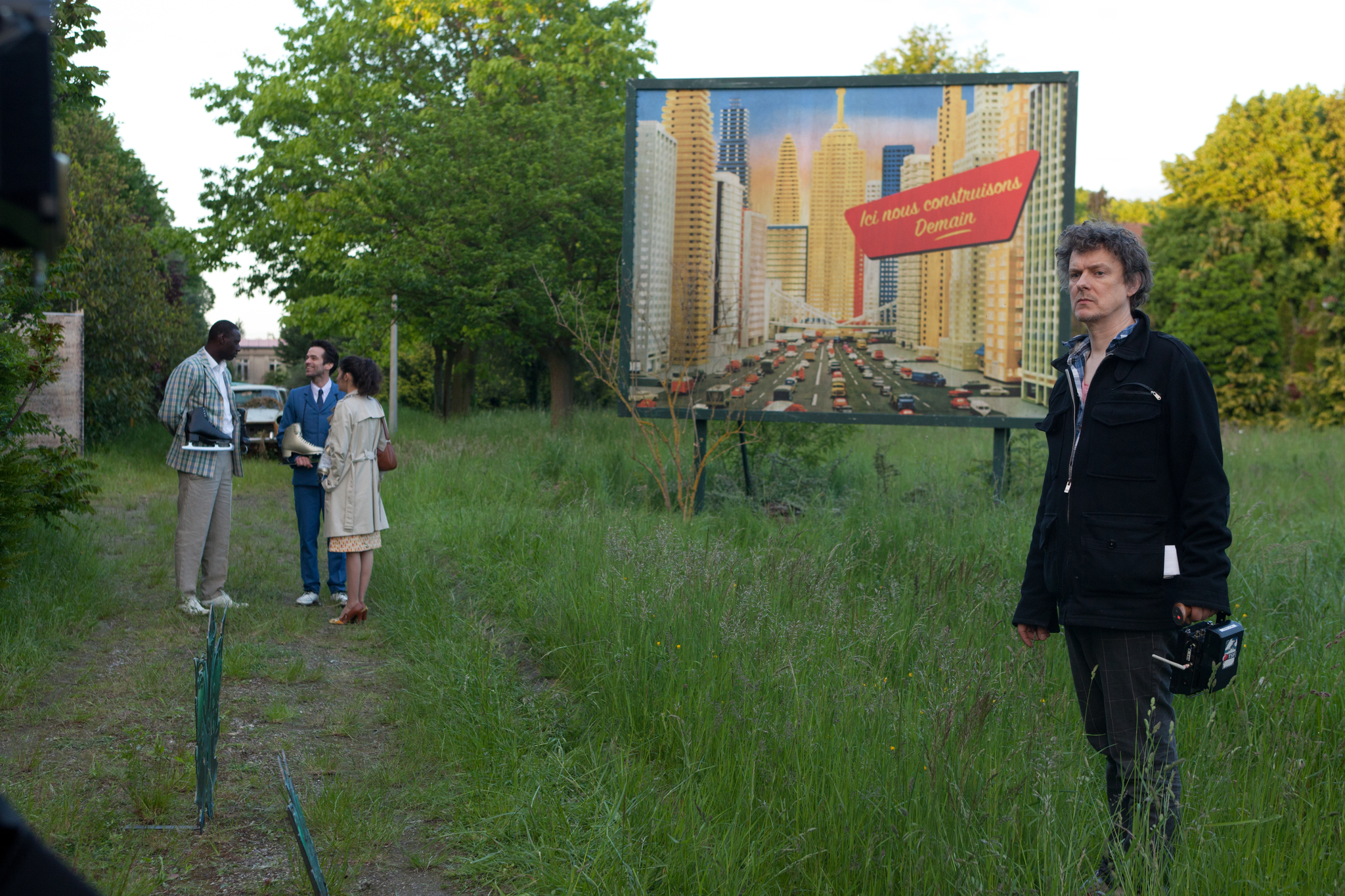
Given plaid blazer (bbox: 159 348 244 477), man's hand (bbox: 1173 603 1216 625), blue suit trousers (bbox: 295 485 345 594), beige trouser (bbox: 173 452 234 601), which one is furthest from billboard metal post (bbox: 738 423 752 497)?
man's hand (bbox: 1173 603 1216 625)

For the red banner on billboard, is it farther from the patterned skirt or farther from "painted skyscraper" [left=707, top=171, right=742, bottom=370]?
the patterned skirt

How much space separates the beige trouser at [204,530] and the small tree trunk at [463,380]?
18.4m

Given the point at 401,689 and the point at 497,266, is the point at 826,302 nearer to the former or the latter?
the point at 401,689

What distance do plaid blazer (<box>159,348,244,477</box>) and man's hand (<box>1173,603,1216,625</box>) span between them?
6009mm

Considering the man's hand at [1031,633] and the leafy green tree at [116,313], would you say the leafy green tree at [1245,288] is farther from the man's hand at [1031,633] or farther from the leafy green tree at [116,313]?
the man's hand at [1031,633]

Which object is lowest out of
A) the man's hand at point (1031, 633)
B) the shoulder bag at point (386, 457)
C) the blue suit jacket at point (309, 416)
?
the man's hand at point (1031, 633)

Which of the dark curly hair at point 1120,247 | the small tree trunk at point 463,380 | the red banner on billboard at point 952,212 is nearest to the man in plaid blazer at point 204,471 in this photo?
the dark curly hair at point 1120,247

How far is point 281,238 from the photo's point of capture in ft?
85.0

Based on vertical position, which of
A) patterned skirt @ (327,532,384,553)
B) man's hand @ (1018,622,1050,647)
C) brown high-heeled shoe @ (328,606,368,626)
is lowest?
brown high-heeled shoe @ (328,606,368,626)

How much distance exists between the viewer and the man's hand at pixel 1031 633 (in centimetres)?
338

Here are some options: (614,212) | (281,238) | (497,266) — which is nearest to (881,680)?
(497,266)

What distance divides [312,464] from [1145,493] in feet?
19.7

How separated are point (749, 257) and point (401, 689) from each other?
22.2 feet

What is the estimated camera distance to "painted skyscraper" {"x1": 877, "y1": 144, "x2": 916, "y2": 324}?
10.7 meters
